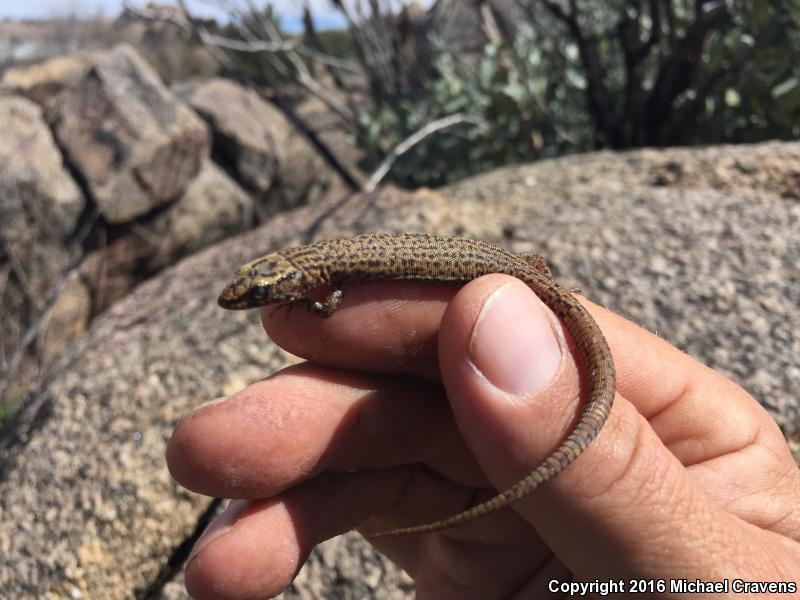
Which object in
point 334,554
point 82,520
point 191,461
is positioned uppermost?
point 191,461

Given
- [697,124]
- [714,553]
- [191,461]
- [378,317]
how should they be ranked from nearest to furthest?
[714,553]
[191,461]
[378,317]
[697,124]

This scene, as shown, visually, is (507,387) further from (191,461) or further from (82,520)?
(82,520)

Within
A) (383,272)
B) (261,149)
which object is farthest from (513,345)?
(261,149)

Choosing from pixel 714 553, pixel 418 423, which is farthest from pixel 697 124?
pixel 714 553

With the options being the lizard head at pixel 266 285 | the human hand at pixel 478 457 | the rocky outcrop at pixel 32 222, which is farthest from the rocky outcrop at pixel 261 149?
the human hand at pixel 478 457

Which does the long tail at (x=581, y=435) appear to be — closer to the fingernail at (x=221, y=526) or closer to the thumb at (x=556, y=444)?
the thumb at (x=556, y=444)

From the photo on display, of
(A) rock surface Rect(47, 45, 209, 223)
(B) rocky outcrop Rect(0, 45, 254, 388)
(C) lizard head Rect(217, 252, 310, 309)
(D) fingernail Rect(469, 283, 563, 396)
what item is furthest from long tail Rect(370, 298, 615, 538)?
(A) rock surface Rect(47, 45, 209, 223)

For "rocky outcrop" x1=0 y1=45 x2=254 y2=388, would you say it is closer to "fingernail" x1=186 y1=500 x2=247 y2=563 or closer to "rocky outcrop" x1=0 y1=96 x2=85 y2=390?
"rocky outcrop" x1=0 y1=96 x2=85 y2=390

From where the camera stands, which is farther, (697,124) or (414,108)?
(414,108)

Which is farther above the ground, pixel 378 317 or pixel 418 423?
pixel 378 317
